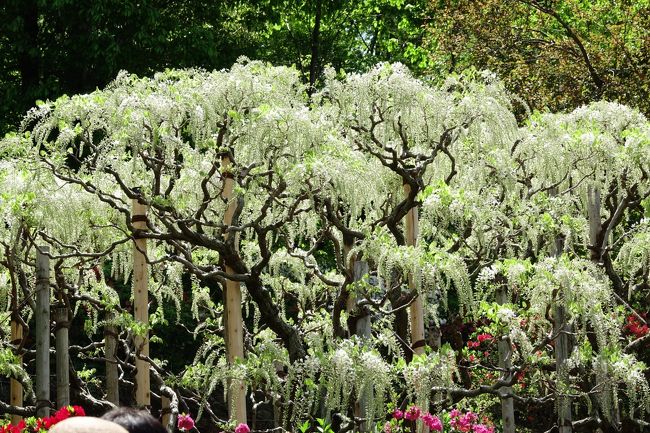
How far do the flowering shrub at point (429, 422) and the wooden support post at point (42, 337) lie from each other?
6.37 feet

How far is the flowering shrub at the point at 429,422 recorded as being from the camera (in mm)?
5590

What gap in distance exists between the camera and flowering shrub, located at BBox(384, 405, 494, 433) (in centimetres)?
559

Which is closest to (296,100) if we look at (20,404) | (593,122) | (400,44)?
(593,122)

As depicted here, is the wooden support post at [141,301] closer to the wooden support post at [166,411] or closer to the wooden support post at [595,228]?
the wooden support post at [166,411]

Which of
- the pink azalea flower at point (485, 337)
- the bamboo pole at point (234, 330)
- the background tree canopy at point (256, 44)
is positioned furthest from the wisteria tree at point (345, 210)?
the background tree canopy at point (256, 44)

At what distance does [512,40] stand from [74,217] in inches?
268

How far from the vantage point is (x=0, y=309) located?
7039 millimetres

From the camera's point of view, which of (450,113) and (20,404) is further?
(20,404)

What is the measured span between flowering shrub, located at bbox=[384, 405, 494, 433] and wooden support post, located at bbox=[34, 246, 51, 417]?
1.94 m

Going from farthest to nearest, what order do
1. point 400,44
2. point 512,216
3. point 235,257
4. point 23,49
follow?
point 400,44
point 23,49
point 512,216
point 235,257

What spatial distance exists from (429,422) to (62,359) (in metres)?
2.12

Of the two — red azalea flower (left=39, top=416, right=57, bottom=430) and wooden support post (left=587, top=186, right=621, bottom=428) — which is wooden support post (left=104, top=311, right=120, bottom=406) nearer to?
red azalea flower (left=39, top=416, right=57, bottom=430)

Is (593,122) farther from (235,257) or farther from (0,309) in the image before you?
(0,309)

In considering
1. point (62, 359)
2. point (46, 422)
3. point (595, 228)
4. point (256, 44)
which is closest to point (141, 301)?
point (62, 359)
